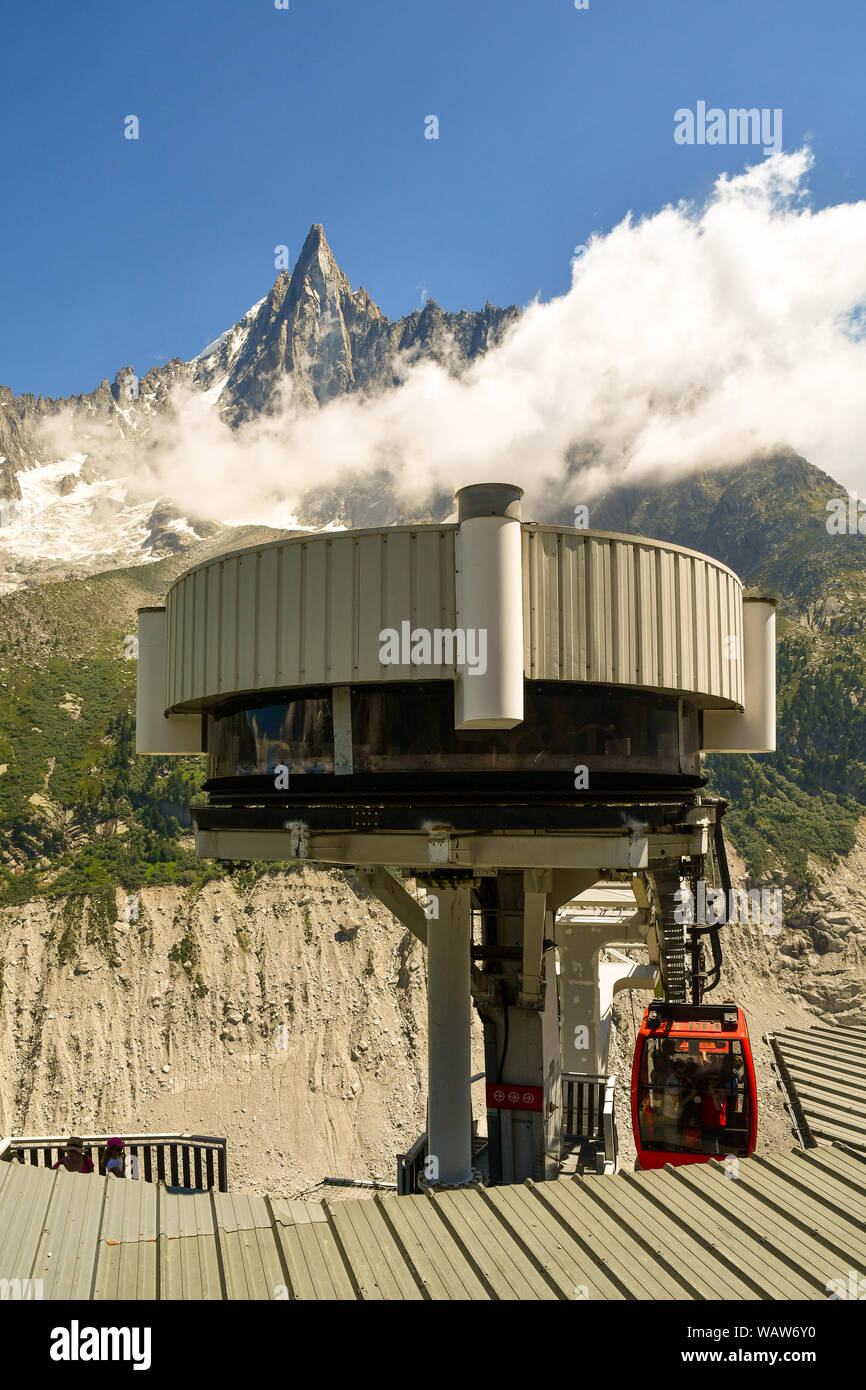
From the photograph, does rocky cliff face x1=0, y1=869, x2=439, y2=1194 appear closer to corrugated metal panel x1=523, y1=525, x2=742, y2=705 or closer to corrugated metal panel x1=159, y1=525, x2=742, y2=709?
corrugated metal panel x1=159, y1=525, x2=742, y2=709

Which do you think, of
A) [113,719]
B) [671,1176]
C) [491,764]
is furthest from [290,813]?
Answer: [113,719]

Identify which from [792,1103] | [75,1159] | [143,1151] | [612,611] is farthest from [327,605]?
[143,1151]

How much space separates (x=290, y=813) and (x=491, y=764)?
2635 mm

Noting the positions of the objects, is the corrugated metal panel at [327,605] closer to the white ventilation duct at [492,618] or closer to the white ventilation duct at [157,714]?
the white ventilation duct at [492,618]

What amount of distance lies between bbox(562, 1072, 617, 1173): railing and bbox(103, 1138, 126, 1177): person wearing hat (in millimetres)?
8340

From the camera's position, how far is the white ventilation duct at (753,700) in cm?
1378

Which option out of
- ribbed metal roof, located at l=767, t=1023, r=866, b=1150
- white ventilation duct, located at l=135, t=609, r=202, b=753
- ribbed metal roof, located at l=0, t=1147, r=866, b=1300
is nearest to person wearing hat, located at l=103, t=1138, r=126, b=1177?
ribbed metal roof, located at l=0, t=1147, r=866, b=1300

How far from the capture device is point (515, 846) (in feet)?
36.0

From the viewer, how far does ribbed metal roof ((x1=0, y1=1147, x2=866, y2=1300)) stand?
281 inches

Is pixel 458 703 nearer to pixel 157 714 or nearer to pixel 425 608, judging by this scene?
pixel 425 608

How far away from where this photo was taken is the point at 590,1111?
18.9 m

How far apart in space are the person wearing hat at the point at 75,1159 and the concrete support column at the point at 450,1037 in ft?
16.6
